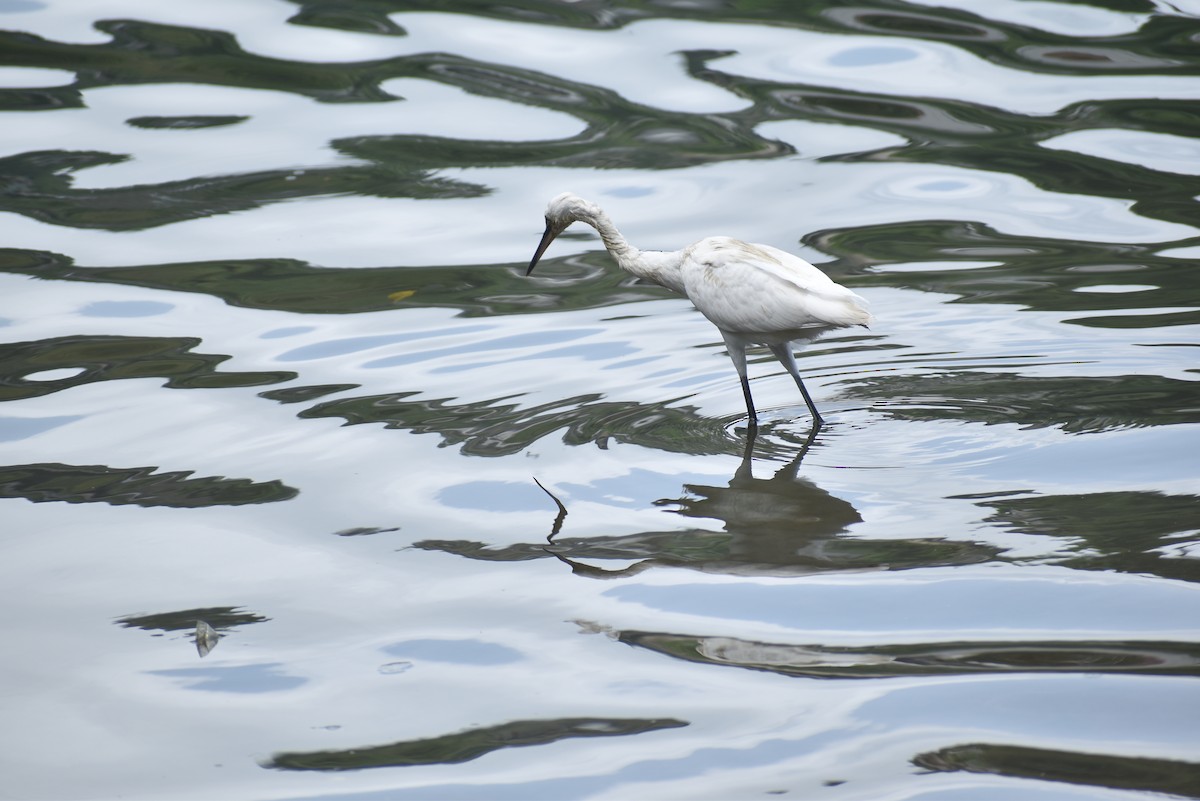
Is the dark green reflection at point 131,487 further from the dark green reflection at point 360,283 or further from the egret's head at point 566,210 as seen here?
the dark green reflection at point 360,283

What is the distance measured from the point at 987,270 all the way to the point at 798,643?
5.53 m

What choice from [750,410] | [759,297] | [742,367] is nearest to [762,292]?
[759,297]

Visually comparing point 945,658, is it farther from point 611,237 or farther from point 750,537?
point 611,237

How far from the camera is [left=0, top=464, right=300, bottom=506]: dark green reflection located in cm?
674

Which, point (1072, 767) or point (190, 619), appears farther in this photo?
point (190, 619)

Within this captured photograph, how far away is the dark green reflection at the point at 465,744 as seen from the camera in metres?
4.52

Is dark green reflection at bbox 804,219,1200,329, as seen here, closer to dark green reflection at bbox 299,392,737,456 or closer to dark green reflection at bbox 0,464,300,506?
dark green reflection at bbox 299,392,737,456

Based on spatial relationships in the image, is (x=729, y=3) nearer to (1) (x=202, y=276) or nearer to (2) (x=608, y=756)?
(1) (x=202, y=276)

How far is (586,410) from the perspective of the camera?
302 inches

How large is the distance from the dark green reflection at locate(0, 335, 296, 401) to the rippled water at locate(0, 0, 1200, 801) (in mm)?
41

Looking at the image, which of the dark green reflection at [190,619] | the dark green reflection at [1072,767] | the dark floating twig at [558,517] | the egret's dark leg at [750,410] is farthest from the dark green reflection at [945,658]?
the egret's dark leg at [750,410]

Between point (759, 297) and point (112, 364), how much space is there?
13.4 feet

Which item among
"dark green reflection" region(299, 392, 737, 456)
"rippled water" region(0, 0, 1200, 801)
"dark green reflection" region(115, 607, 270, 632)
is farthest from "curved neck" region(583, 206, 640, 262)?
"dark green reflection" region(115, 607, 270, 632)

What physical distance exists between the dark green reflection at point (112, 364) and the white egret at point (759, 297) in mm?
2517
